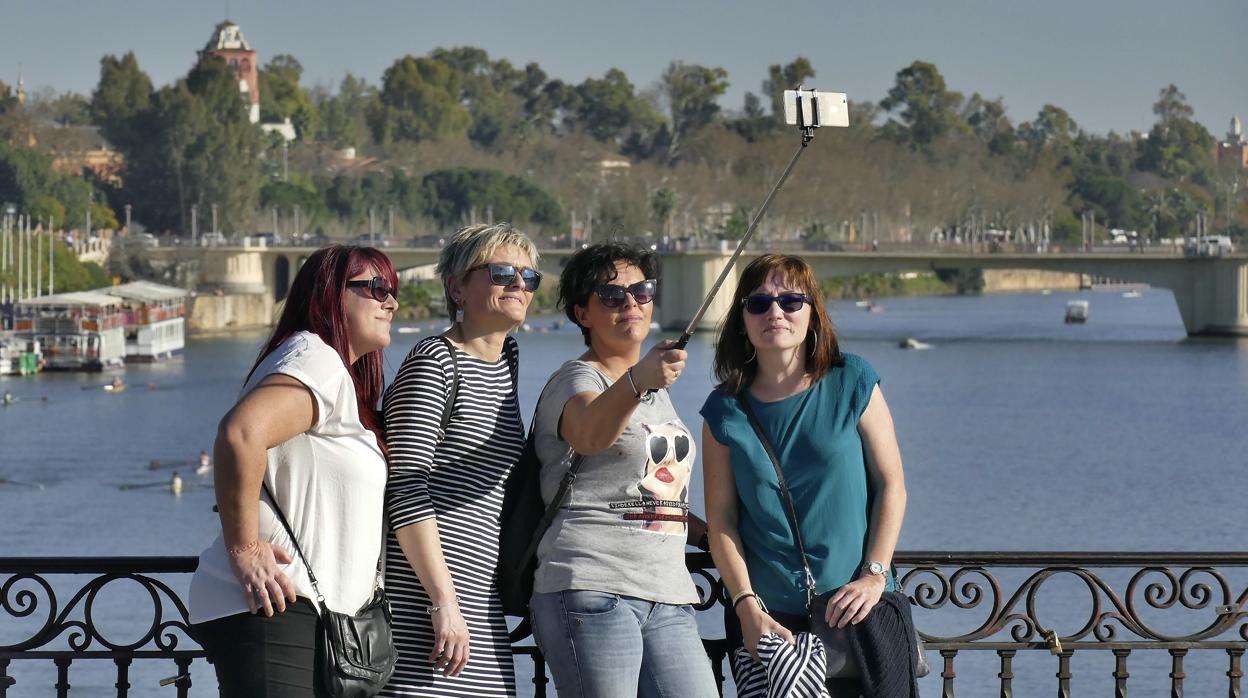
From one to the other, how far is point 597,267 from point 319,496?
0.55 meters

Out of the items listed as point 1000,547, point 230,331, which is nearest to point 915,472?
point 1000,547

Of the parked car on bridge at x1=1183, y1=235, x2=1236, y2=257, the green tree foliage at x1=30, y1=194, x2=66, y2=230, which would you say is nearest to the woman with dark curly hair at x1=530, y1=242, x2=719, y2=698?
the parked car on bridge at x1=1183, y1=235, x2=1236, y2=257

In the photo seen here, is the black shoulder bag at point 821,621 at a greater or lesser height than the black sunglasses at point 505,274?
lesser

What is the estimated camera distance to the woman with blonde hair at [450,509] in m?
2.67

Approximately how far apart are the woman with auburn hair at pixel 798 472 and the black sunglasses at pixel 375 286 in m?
0.51

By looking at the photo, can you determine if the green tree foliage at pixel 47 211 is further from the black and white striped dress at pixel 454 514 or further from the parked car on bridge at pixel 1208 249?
the black and white striped dress at pixel 454 514

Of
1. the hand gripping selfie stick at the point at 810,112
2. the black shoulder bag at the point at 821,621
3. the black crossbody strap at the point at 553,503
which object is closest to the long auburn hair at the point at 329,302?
the black crossbody strap at the point at 553,503

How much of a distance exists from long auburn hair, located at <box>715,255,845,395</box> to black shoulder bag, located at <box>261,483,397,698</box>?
0.63 m

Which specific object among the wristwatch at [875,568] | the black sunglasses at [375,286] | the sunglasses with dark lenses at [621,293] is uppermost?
the black sunglasses at [375,286]

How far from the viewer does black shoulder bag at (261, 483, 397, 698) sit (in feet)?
8.49

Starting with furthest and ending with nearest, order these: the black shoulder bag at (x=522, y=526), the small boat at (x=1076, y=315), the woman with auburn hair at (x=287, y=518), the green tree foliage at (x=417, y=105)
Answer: the green tree foliage at (x=417, y=105)
the small boat at (x=1076, y=315)
the black shoulder bag at (x=522, y=526)
the woman with auburn hair at (x=287, y=518)

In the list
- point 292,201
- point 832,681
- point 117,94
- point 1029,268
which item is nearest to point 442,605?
point 832,681

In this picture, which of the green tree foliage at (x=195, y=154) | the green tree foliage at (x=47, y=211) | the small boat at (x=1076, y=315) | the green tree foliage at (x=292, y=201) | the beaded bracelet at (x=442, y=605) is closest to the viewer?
the beaded bracelet at (x=442, y=605)

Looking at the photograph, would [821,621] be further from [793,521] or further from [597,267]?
[597,267]
